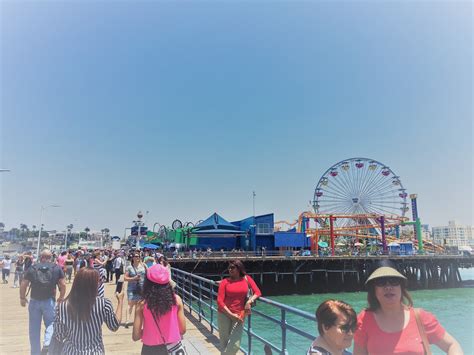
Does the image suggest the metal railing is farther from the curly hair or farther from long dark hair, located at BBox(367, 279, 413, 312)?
the curly hair

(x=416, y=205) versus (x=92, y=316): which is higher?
(x=416, y=205)

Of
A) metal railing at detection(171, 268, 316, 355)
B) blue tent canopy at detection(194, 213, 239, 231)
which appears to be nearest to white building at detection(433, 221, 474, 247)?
blue tent canopy at detection(194, 213, 239, 231)

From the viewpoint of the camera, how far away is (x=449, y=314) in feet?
71.1

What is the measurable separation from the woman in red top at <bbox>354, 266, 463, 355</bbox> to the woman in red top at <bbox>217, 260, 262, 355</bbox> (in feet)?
7.12

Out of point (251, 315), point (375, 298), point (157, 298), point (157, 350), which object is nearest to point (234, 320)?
point (157, 350)

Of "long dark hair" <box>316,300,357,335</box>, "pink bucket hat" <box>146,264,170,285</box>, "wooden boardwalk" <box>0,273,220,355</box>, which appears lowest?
"wooden boardwalk" <box>0,273,220,355</box>

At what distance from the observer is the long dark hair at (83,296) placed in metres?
2.86

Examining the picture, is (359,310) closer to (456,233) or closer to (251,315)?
(251,315)

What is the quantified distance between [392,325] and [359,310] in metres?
21.1

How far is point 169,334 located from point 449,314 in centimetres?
2425

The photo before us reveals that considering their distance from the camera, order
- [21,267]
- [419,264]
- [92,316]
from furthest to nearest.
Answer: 1. [419,264]
2. [21,267]
3. [92,316]

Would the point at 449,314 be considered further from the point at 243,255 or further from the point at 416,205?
the point at 416,205

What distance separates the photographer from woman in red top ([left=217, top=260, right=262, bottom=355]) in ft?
14.0

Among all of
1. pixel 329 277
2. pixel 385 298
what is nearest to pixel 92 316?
pixel 385 298
